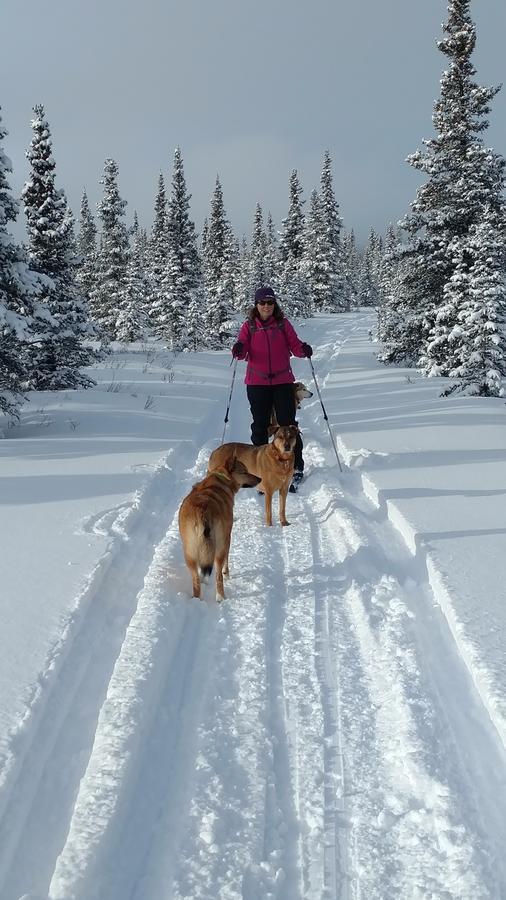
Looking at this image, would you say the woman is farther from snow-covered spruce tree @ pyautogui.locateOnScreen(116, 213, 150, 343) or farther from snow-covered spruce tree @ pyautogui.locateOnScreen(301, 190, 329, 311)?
snow-covered spruce tree @ pyautogui.locateOnScreen(301, 190, 329, 311)

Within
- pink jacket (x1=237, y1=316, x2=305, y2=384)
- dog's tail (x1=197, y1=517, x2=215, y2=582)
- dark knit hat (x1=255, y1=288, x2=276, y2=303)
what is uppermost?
dark knit hat (x1=255, y1=288, x2=276, y2=303)

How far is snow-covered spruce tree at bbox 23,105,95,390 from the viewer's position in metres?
16.6

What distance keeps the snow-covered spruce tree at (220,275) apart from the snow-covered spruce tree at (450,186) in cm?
2057

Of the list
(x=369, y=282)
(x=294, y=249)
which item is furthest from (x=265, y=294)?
(x=369, y=282)

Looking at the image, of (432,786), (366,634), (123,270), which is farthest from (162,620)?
(123,270)

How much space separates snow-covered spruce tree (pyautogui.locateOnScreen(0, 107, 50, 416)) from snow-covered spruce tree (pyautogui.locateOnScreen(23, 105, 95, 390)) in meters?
4.57

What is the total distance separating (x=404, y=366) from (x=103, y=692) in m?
20.9

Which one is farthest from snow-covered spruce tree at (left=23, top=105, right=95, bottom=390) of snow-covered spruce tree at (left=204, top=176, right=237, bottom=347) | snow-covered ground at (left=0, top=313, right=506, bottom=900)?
snow-covered spruce tree at (left=204, top=176, right=237, bottom=347)

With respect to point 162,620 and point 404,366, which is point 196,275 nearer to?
point 404,366

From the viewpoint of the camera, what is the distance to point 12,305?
11328 mm

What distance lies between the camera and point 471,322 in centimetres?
1530

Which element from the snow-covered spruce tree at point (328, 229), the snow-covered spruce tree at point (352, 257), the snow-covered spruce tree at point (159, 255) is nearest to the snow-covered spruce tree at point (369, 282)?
the snow-covered spruce tree at point (352, 257)

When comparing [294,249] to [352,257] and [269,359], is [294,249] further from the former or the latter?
[269,359]

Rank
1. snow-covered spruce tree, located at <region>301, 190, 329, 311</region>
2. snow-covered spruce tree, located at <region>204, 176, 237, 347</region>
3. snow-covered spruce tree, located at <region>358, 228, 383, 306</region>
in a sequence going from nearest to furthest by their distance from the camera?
1. snow-covered spruce tree, located at <region>204, 176, 237, 347</region>
2. snow-covered spruce tree, located at <region>301, 190, 329, 311</region>
3. snow-covered spruce tree, located at <region>358, 228, 383, 306</region>
